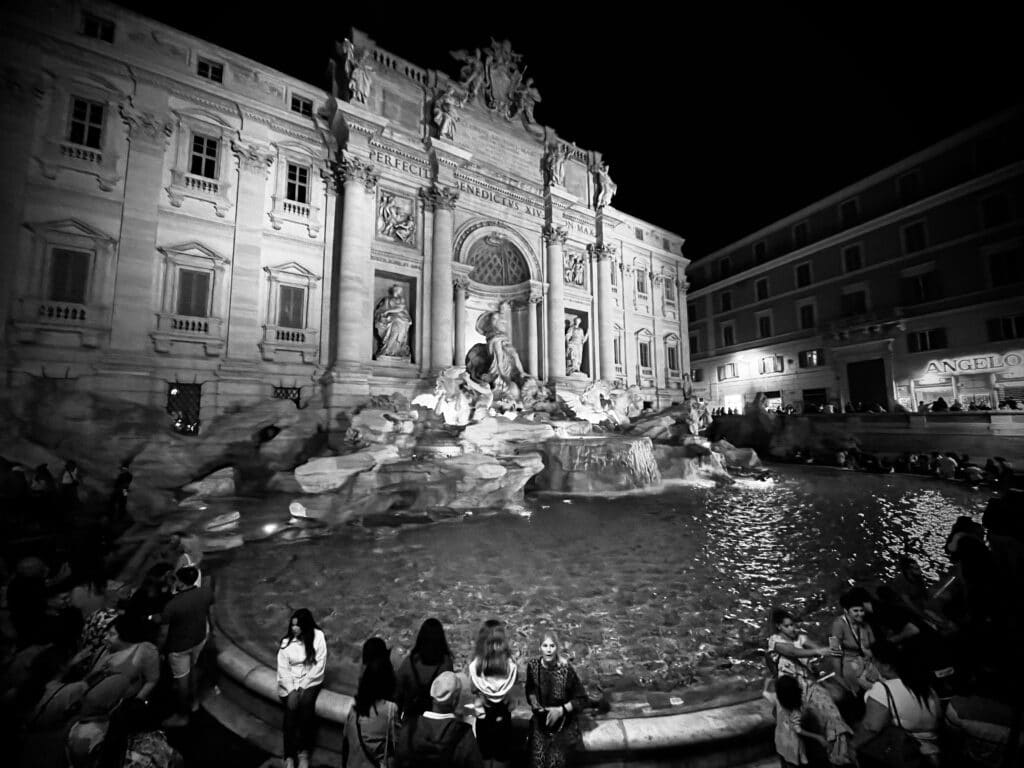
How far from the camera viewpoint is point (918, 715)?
6.78ft

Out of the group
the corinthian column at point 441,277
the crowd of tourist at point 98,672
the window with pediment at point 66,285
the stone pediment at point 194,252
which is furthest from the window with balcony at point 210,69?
the crowd of tourist at point 98,672

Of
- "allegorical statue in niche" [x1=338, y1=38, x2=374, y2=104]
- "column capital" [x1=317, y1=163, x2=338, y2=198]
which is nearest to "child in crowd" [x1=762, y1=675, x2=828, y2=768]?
"column capital" [x1=317, y1=163, x2=338, y2=198]

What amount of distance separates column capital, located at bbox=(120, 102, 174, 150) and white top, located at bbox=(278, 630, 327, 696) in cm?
1589

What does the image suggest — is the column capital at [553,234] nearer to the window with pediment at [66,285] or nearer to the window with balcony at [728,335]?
the window with pediment at [66,285]

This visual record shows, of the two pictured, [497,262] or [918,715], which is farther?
[497,262]

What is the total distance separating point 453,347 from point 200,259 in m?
8.62

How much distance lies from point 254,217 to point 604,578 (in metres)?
14.9

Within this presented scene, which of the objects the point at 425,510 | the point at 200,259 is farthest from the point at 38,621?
the point at 200,259

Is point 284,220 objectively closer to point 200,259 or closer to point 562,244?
point 200,259

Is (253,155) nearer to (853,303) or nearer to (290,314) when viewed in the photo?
(290,314)

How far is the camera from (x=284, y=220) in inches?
559

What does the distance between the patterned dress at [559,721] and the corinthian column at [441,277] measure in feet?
45.2

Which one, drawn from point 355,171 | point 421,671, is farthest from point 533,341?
point 421,671

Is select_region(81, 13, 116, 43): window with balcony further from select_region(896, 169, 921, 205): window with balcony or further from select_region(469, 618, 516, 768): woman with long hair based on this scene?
select_region(896, 169, 921, 205): window with balcony
